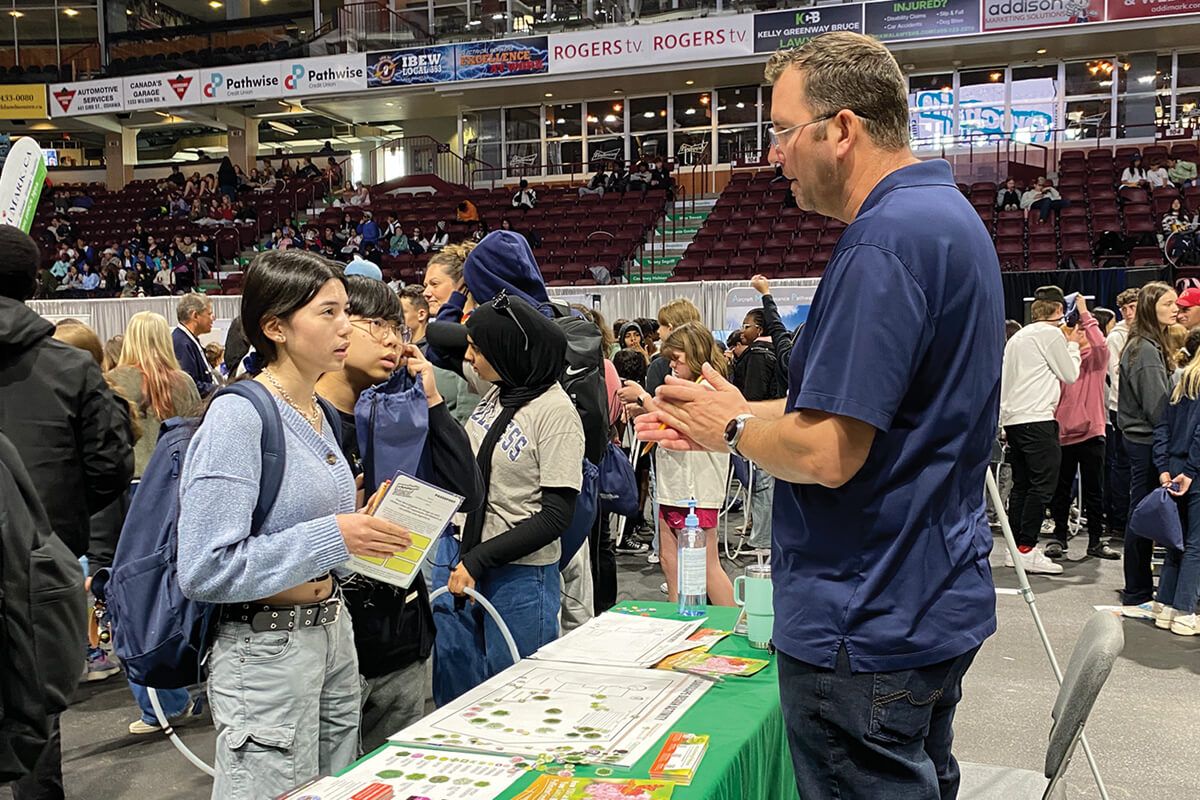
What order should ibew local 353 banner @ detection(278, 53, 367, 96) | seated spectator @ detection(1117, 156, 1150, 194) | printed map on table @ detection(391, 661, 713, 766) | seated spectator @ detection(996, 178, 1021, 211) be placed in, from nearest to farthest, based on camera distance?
1. printed map on table @ detection(391, 661, 713, 766)
2. seated spectator @ detection(1117, 156, 1150, 194)
3. seated spectator @ detection(996, 178, 1021, 211)
4. ibew local 353 banner @ detection(278, 53, 367, 96)

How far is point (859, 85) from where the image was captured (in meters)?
1.49

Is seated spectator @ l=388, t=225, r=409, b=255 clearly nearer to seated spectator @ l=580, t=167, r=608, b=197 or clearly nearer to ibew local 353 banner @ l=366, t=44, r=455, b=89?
seated spectator @ l=580, t=167, r=608, b=197

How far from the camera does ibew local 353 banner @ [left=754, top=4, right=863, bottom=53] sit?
18.1 meters

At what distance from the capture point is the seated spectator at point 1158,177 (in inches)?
616

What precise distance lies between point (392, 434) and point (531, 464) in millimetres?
459

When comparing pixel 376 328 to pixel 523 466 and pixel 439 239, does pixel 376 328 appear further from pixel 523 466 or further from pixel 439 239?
pixel 439 239

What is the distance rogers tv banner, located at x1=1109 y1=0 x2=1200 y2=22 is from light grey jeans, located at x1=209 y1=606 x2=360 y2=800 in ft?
62.4

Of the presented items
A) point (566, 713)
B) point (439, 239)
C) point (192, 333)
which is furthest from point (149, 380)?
point (439, 239)

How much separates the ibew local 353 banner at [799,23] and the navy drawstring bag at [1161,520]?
14825mm

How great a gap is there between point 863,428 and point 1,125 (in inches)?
1224

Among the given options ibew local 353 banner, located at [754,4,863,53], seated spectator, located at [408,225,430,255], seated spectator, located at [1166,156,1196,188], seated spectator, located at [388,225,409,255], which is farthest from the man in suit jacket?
seated spectator, located at [1166,156,1196,188]

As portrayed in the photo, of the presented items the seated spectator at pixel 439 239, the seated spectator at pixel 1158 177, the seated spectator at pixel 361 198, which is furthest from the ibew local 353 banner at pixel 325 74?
the seated spectator at pixel 1158 177

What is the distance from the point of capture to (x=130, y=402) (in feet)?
14.3

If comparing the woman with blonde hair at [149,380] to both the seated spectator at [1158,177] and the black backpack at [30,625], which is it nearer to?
the black backpack at [30,625]
